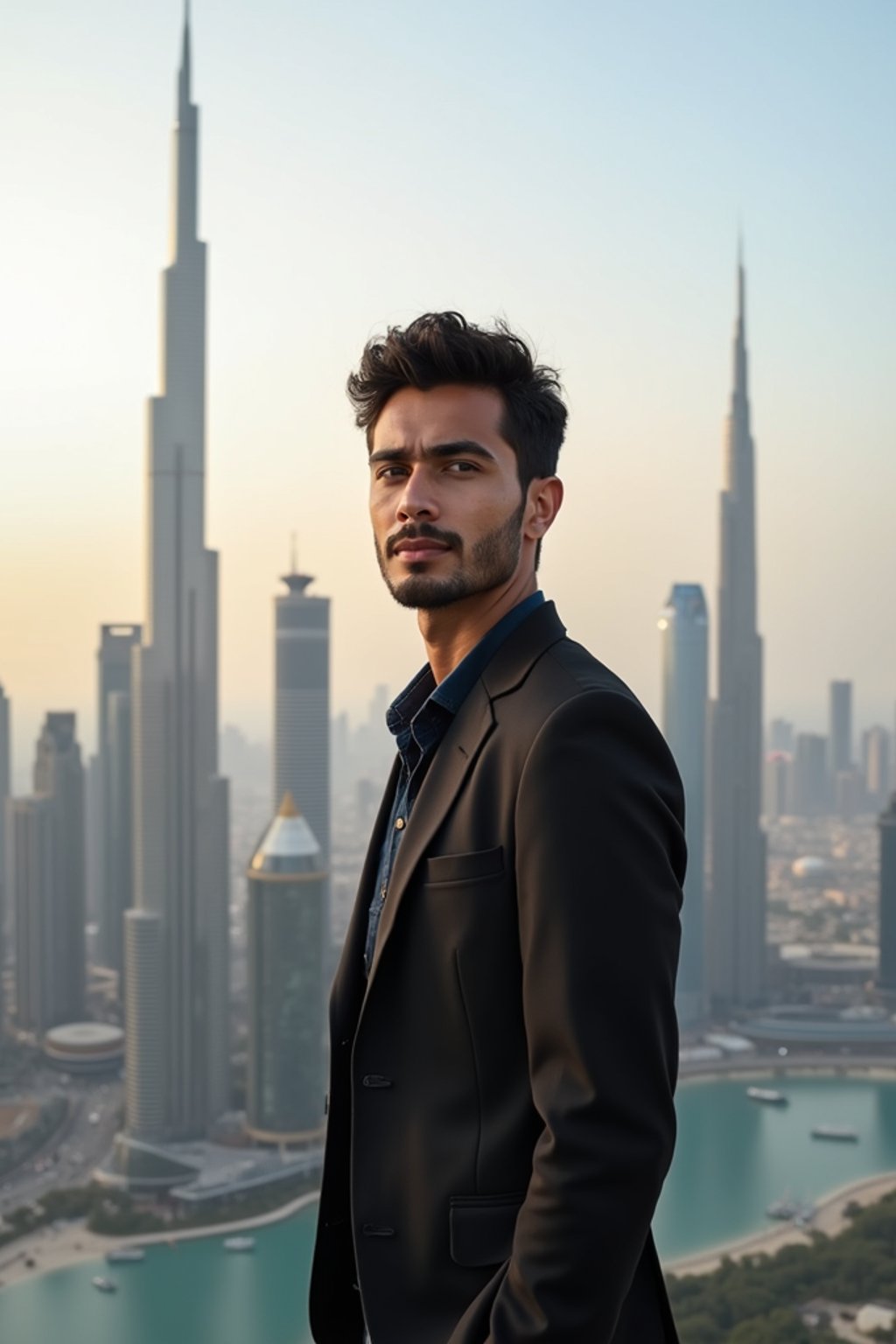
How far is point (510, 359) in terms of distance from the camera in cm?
71

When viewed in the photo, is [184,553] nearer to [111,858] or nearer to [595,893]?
[111,858]

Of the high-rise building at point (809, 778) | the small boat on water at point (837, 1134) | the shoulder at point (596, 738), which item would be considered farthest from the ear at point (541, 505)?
the high-rise building at point (809, 778)

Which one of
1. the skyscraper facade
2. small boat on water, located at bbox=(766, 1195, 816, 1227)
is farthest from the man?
the skyscraper facade

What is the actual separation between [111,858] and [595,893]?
18.6m

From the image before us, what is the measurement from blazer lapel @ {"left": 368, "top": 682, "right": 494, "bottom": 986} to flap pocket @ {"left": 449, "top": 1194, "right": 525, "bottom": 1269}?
11 centimetres

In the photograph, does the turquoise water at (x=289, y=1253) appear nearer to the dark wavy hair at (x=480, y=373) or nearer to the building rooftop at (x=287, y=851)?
the building rooftop at (x=287, y=851)

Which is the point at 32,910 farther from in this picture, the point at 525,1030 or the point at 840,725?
the point at 525,1030

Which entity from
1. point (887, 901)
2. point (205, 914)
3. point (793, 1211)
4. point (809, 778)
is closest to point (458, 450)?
point (793, 1211)

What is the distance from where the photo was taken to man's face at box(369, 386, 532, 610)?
0.70 meters

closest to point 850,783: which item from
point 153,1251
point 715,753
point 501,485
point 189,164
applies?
point 715,753

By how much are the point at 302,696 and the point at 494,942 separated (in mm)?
17248

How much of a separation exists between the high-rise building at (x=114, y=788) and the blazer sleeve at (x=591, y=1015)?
18.0 metres

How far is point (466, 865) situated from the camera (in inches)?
25.0

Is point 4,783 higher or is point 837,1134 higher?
point 4,783
